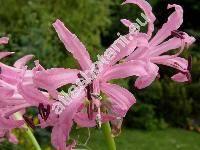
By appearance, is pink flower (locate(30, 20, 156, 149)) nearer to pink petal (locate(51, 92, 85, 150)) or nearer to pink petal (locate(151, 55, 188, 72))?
pink petal (locate(51, 92, 85, 150))

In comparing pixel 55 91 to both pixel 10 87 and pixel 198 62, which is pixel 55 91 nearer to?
pixel 10 87

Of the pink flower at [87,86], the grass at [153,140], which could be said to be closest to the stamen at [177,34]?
the pink flower at [87,86]

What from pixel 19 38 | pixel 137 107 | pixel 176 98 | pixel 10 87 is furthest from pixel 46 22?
pixel 10 87

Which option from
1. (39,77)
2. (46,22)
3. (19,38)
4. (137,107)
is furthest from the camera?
(137,107)

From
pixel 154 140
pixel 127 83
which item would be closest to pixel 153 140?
pixel 154 140

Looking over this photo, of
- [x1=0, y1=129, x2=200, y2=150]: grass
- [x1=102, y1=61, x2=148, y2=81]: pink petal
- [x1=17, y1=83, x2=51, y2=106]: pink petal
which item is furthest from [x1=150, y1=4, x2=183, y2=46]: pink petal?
[x1=0, y1=129, x2=200, y2=150]: grass

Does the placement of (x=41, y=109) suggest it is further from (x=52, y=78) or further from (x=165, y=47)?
(x=165, y=47)
